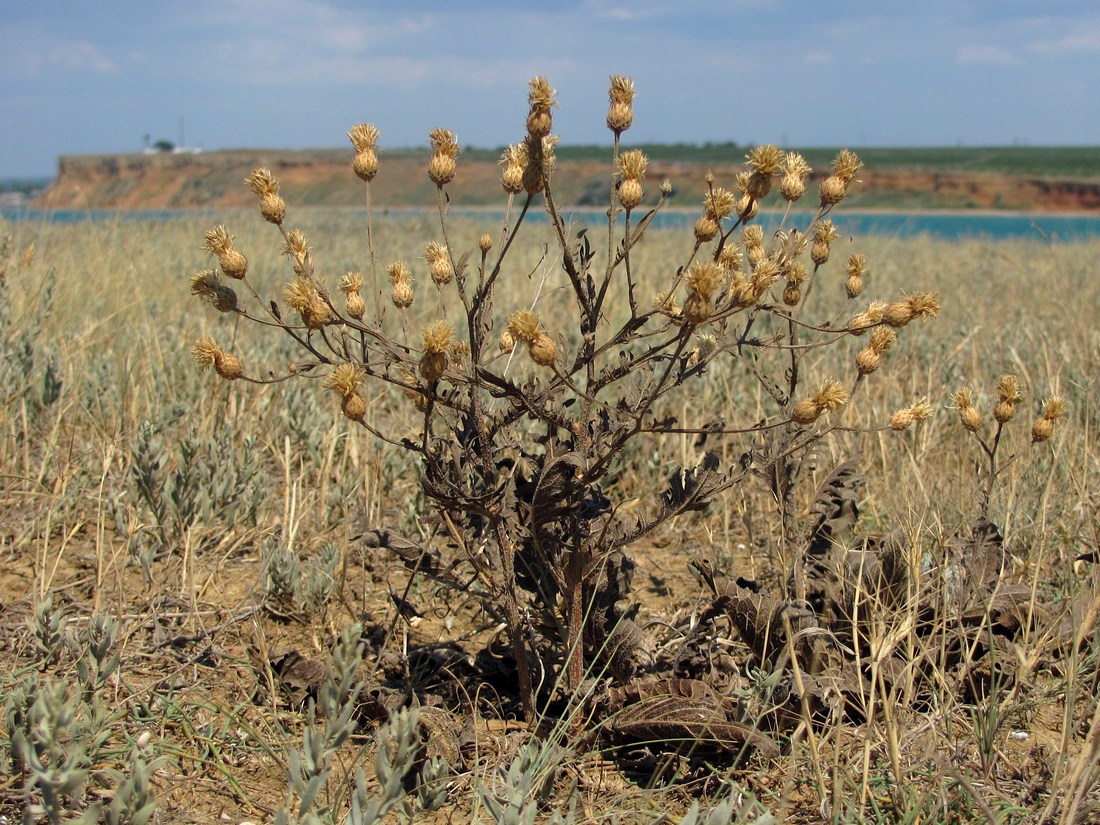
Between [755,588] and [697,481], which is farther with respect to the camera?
[755,588]

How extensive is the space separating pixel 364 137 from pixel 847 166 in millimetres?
887

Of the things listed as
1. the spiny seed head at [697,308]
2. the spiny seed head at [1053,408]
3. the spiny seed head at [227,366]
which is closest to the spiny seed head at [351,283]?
the spiny seed head at [227,366]

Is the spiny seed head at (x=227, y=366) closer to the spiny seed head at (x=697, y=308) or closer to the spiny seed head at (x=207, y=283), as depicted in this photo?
the spiny seed head at (x=207, y=283)

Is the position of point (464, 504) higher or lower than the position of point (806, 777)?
higher

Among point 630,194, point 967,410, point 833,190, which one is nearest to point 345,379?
point 630,194

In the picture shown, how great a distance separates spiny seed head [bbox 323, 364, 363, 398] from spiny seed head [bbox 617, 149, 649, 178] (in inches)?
21.0

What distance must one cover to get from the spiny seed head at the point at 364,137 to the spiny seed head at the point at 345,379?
0.40m

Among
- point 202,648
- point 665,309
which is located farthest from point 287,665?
point 665,309

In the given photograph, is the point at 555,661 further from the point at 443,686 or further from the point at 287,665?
the point at 287,665

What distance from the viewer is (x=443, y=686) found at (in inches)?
74.6

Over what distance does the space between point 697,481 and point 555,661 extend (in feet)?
1.75

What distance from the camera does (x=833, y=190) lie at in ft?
5.55

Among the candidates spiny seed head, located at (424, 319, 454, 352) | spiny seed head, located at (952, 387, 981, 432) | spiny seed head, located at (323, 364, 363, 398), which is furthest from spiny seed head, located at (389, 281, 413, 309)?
spiny seed head, located at (952, 387, 981, 432)

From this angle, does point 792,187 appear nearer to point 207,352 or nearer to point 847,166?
point 847,166
